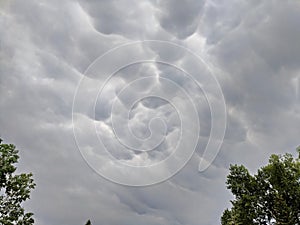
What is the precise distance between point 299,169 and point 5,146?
102ft

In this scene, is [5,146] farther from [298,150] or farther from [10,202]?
[298,150]

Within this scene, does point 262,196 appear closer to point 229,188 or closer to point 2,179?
point 229,188

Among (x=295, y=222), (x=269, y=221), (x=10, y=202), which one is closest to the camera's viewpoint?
(x=10, y=202)

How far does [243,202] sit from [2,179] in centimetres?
2624

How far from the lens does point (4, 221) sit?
22.6m

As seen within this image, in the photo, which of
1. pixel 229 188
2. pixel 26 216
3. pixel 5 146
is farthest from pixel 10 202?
pixel 229 188

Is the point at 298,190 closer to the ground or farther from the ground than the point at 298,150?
closer to the ground

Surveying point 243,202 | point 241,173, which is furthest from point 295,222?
point 241,173

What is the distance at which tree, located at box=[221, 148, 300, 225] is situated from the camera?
32344 millimetres

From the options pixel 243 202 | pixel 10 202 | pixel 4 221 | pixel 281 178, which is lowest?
pixel 4 221

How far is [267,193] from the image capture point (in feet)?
114

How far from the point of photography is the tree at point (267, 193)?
32.3 m

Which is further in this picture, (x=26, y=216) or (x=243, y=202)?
(x=243, y=202)

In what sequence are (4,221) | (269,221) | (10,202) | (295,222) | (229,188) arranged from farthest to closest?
(229,188) < (269,221) < (295,222) < (10,202) < (4,221)
